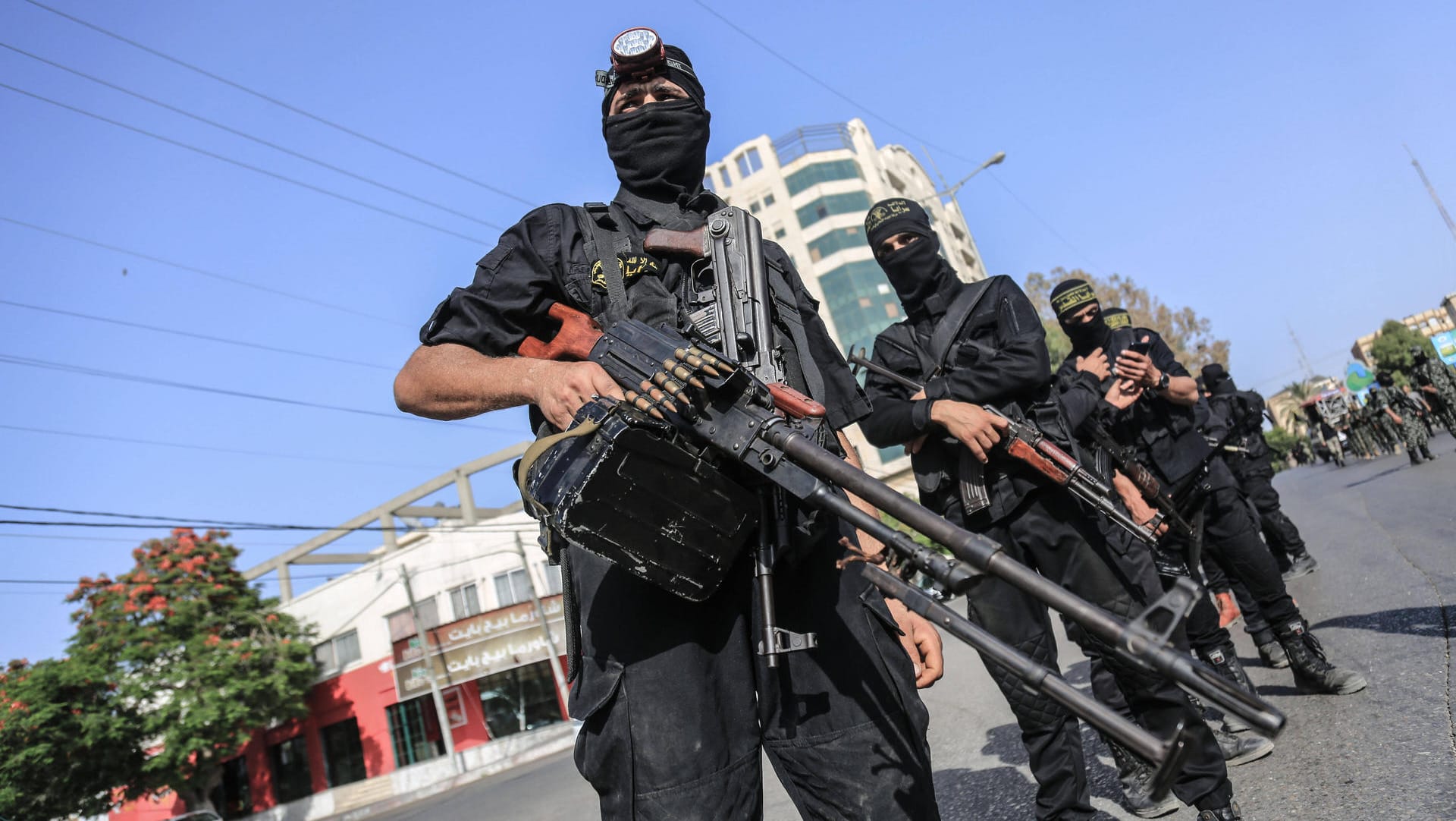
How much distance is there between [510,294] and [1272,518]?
24.2 ft

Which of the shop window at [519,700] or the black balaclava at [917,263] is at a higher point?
the black balaclava at [917,263]

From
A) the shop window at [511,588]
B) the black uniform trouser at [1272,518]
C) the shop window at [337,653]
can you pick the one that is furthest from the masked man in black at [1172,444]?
the shop window at [337,653]

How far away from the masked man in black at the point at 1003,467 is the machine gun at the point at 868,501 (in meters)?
1.29

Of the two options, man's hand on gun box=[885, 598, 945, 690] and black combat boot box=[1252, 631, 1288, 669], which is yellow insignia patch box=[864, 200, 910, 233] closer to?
man's hand on gun box=[885, 598, 945, 690]

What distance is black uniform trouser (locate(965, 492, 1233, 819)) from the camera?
8.98 feet

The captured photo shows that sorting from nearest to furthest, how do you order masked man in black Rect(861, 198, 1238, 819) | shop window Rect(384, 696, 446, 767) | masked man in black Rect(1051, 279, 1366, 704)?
masked man in black Rect(861, 198, 1238, 819)
masked man in black Rect(1051, 279, 1366, 704)
shop window Rect(384, 696, 446, 767)

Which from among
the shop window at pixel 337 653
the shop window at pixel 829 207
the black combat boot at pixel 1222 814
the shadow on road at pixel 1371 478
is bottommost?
the black combat boot at pixel 1222 814

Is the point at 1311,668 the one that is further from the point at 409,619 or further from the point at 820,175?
the point at 820,175

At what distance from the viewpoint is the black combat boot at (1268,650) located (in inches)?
196

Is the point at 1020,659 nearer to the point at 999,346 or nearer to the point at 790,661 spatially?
the point at 790,661

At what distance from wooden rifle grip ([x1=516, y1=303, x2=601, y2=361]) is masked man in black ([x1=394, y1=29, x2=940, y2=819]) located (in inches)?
1.7

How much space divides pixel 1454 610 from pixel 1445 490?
261 inches

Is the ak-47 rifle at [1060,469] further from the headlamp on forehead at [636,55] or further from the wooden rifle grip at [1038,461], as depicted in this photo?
the headlamp on forehead at [636,55]

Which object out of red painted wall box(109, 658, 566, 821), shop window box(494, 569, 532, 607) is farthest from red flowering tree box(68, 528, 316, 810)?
shop window box(494, 569, 532, 607)
